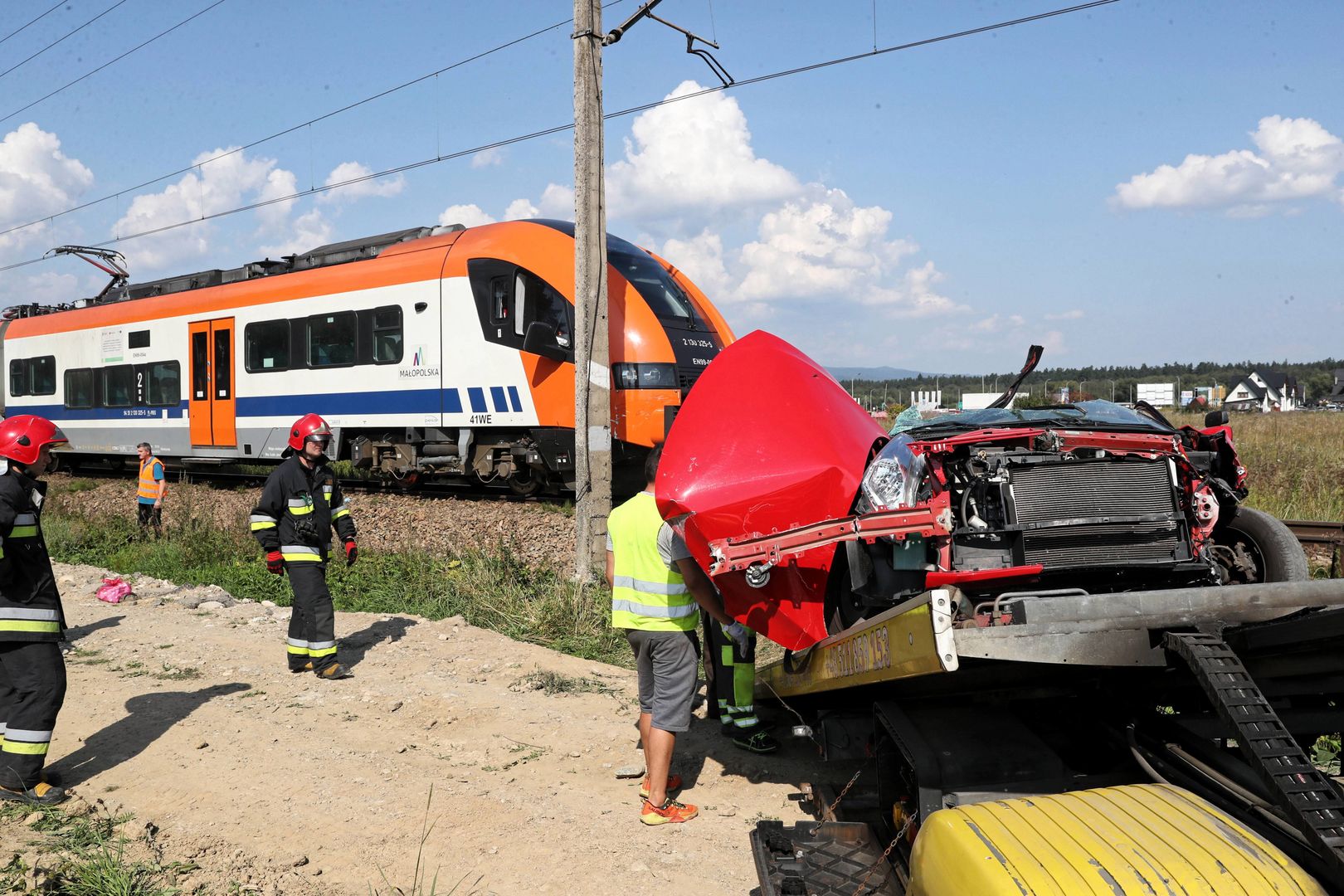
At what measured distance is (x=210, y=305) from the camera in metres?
17.2

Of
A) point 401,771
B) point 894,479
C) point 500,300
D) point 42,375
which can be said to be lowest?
point 401,771

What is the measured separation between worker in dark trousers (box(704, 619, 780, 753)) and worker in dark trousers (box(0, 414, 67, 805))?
3.34m

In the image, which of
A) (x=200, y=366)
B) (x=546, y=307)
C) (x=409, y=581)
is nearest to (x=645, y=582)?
(x=409, y=581)

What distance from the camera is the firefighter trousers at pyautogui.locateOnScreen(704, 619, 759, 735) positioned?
5406 millimetres

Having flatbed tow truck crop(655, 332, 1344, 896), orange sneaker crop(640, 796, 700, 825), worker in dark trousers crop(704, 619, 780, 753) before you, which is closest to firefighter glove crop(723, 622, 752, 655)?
worker in dark trousers crop(704, 619, 780, 753)

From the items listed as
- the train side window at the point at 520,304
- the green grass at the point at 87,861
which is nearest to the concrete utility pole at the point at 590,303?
the train side window at the point at 520,304

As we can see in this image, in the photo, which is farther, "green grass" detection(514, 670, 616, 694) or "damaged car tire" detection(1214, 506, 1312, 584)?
"green grass" detection(514, 670, 616, 694)

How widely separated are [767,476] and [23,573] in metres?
3.77

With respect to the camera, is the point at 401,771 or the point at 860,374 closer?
the point at 401,771

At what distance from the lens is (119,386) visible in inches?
766

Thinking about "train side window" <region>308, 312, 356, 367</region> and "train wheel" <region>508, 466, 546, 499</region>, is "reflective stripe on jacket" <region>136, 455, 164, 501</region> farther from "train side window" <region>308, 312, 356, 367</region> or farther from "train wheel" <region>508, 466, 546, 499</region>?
"train wheel" <region>508, 466, 546, 499</region>

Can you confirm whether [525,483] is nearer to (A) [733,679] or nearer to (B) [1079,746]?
(A) [733,679]

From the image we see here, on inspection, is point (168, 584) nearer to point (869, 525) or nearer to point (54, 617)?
point (54, 617)

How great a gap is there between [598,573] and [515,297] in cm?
504
